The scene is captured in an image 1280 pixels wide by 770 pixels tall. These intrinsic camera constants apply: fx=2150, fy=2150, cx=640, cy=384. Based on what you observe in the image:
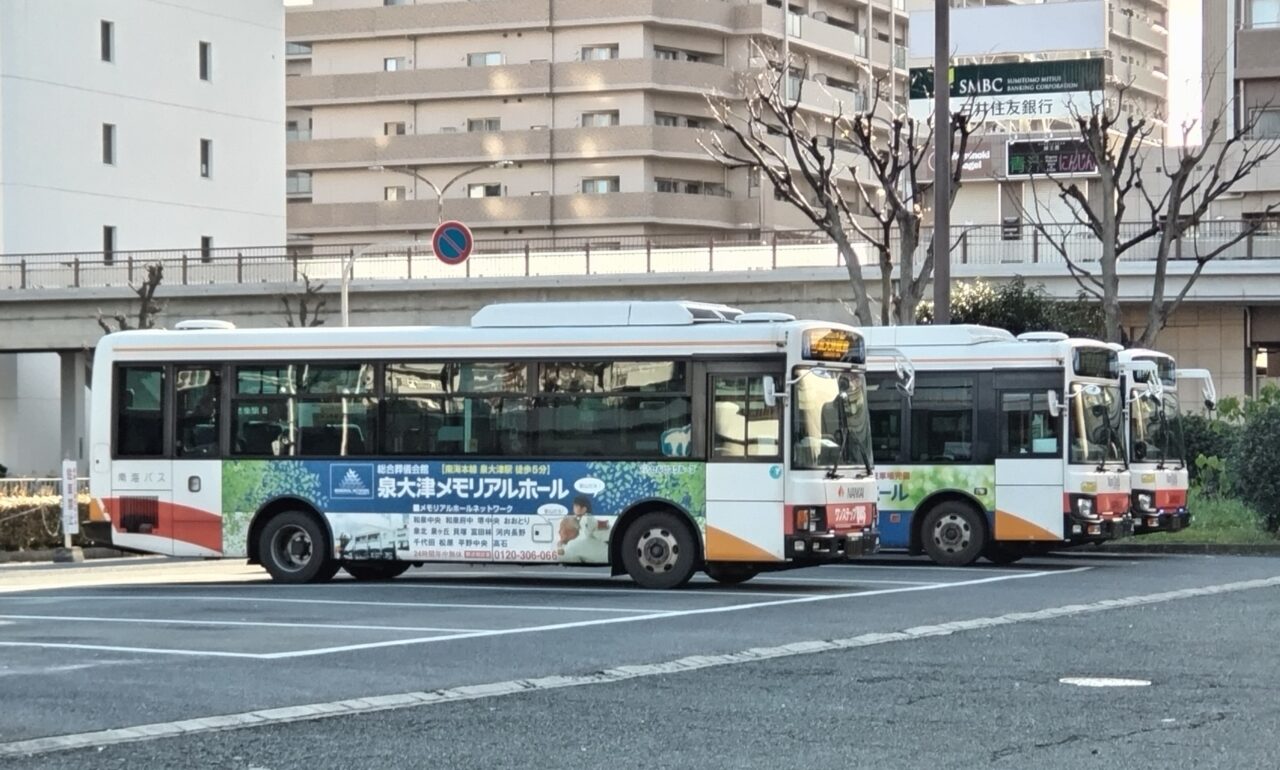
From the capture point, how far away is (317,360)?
74.9ft

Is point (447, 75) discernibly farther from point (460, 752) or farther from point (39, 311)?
point (460, 752)

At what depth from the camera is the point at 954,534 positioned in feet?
85.1

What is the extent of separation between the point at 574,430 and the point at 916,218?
19822 millimetres

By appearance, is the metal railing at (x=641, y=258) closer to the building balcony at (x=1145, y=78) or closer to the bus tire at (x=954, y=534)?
the bus tire at (x=954, y=534)

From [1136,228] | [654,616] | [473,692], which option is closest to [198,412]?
[654,616]

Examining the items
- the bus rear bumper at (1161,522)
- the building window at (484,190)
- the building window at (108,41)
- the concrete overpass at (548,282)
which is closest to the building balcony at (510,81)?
the building window at (484,190)

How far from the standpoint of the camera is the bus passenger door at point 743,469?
2072 cm

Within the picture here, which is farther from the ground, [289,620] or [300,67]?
[300,67]

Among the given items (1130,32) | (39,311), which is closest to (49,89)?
(39,311)

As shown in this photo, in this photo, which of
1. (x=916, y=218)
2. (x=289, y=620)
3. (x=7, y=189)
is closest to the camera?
(x=289, y=620)

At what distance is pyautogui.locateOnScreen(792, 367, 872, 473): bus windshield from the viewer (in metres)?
20.8

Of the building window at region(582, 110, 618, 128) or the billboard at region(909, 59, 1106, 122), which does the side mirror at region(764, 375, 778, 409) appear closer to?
the billboard at region(909, 59, 1106, 122)

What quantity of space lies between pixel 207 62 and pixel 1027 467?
50.1 m

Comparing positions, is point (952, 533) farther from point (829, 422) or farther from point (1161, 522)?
point (829, 422)
